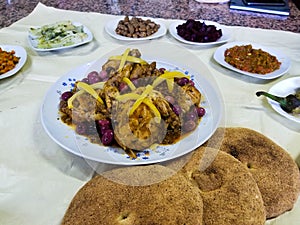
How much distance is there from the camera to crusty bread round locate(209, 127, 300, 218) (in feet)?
2.76

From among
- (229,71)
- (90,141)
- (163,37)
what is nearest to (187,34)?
(163,37)

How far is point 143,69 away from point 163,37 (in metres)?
0.55

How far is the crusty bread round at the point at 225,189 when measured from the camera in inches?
30.0

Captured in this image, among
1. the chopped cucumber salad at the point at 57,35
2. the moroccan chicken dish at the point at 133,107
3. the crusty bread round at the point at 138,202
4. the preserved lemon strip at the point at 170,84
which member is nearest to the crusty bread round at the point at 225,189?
the crusty bread round at the point at 138,202

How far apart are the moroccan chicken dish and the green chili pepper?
26 centimetres

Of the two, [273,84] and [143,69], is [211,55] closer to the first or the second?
[273,84]

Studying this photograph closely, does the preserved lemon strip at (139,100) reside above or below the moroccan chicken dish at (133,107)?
above

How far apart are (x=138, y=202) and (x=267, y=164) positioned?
1.14 ft

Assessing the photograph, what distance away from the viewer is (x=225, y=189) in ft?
2.66

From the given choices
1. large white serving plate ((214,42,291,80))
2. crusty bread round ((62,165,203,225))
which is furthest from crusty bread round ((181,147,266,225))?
large white serving plate ((214,42,291,80))

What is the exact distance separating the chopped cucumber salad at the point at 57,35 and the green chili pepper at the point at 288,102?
33.3 inches

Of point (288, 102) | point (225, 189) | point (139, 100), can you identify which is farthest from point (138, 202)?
point (288, 102)

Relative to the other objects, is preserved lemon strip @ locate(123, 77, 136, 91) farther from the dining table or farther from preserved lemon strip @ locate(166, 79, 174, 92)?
the dining table

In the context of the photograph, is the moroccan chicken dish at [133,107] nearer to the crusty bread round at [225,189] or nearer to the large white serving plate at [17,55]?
the crusty bread round at [225,189]
